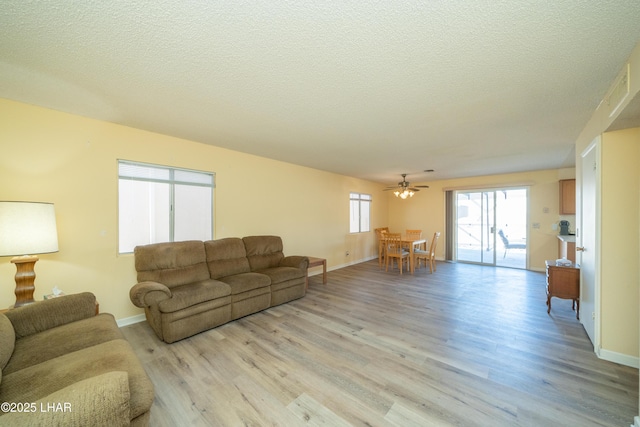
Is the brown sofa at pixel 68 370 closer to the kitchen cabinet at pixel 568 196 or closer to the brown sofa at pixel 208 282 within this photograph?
the brown sofa at pixel 208 282

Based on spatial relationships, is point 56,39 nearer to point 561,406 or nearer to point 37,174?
point 37,174

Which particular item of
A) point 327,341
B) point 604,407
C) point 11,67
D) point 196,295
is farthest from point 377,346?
point 11,67

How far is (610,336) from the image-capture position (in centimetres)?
224

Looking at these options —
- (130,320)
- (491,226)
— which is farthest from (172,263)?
(491,226)

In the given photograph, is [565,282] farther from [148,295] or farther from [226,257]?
[148,295]

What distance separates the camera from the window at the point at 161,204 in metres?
3.11

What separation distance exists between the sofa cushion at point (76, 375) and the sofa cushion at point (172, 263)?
1.47 metres

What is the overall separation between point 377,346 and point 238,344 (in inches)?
58.7

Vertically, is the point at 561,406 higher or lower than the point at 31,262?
lower

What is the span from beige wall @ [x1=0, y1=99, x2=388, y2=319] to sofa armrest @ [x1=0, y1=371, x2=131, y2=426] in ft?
7.51

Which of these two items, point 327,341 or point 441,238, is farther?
point 441,238

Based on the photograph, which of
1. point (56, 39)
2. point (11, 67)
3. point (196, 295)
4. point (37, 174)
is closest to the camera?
point (56, 39)

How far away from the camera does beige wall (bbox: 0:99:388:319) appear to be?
7.84 feet

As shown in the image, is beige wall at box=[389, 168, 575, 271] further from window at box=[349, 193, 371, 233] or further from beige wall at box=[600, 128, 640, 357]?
beige wall at box=[600, 128, 640, 357]
